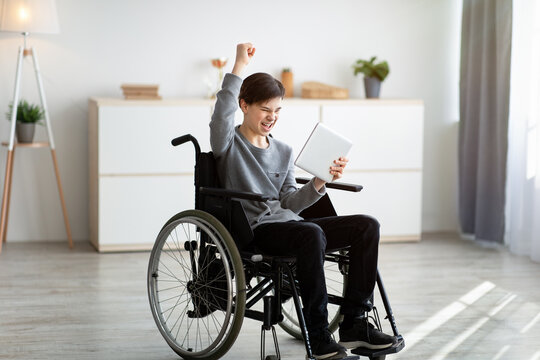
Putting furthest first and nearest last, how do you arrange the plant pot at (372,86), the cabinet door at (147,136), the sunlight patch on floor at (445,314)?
the plant pot at (372,86), the cabinet door at (147,136), the sunlight patch on floor at (445,314)

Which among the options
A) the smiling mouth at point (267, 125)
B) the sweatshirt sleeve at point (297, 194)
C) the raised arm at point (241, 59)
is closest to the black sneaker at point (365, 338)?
the sweatshirt sleeve at point (297, 194)

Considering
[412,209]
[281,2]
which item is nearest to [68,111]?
[281,2]

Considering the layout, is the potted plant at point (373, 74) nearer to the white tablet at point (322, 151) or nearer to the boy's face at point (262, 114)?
the boy's face at point (262, 114)

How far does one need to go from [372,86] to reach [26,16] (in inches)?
80.2

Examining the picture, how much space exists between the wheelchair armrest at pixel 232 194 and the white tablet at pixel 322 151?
185 mm

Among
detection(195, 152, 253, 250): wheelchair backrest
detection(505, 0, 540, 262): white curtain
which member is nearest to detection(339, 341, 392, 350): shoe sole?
detection(195, 152, 253, 250): wheelchair backrest

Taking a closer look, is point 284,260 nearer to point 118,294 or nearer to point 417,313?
point 417,313

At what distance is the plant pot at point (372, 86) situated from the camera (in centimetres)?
497

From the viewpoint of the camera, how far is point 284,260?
253 centimetres

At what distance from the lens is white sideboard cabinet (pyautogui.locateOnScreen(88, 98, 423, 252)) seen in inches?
179

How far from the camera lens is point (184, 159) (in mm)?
4656

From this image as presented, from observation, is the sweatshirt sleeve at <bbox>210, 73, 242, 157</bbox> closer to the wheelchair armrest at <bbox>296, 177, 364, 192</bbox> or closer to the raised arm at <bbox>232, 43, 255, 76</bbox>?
the raised arm at <bbox>232, 43, 255, 76</bbox>

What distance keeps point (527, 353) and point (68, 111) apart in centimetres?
305

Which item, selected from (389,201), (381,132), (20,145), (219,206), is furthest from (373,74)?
(219,206)
